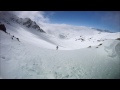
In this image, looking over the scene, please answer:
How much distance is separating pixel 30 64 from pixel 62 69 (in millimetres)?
1984
